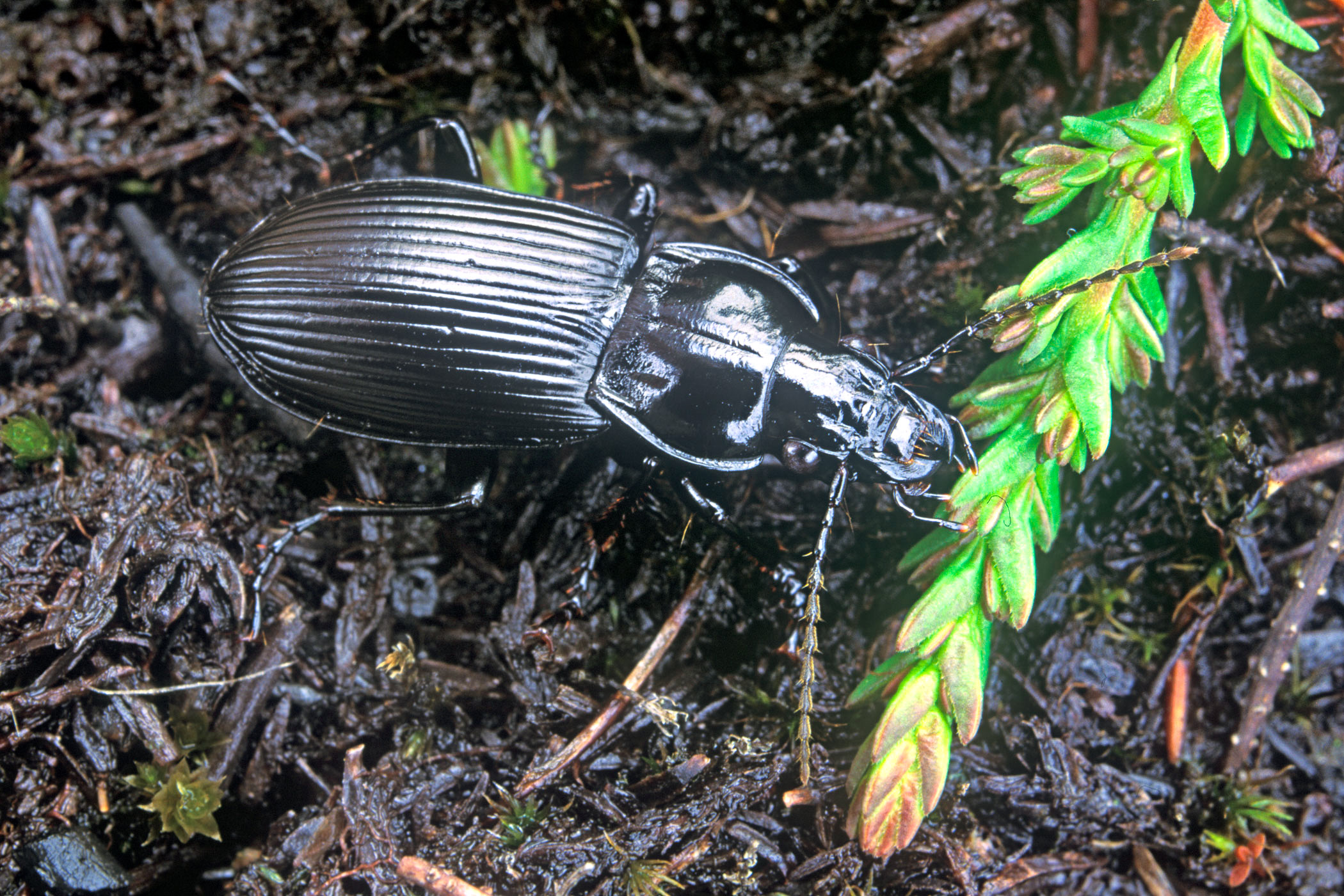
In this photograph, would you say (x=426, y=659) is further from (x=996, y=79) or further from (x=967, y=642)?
(x=996, y=79)

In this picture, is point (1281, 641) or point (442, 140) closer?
point (1281, 641)

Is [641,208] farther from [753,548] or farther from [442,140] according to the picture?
[753,548]

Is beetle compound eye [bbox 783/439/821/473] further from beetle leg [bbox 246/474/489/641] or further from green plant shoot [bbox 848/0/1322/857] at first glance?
beetle leg [bbox 246/474/489/641]

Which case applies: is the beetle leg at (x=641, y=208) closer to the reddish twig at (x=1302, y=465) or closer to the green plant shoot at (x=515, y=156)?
the green plant shoot at (x=515, y=156)

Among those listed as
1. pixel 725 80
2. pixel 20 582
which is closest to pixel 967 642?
pixel 725 80

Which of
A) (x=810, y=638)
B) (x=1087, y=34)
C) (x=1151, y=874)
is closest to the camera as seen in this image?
(x=810, y=638)

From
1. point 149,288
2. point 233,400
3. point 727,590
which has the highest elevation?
point 149,288

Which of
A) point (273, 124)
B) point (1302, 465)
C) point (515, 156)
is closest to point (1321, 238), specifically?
point (1302, 465)
